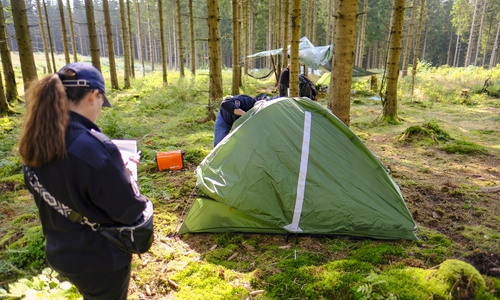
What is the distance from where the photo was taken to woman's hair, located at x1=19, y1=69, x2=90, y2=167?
1.48 m

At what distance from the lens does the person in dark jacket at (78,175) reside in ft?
4.97

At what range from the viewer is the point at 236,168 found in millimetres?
3938

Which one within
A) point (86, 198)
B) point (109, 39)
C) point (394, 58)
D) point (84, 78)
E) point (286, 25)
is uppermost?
point (286, 25)

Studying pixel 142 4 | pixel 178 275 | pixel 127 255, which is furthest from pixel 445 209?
pixel 142 4

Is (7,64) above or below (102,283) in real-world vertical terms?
above

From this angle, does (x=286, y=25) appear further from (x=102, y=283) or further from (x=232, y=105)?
(x=102, y=283)

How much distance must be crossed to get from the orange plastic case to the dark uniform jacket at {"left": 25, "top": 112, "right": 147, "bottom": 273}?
4.40 m

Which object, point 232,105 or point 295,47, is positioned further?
point 295,47

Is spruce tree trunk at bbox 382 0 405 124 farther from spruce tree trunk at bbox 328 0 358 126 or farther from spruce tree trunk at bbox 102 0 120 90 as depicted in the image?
spruce tree trunk at bbox 102 0 120 90

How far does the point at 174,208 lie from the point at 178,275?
1.56 meters

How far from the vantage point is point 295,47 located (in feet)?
23.9

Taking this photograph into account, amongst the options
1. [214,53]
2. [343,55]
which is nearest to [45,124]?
[343,55]

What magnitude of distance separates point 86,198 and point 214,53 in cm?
815

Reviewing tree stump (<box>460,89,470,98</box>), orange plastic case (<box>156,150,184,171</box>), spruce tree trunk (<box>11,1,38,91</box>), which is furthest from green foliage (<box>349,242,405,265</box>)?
tree stump (<box>460,89,470,98</box>)
